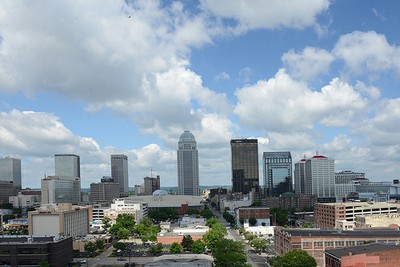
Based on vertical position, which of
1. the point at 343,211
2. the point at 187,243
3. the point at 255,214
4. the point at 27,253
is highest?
the point at 343,211

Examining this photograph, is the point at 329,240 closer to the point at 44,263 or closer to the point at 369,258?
the point at 369,258

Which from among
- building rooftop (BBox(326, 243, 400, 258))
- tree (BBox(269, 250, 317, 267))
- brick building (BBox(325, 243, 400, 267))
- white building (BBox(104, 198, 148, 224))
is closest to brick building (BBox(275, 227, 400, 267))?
building rooftop (BBox(326, 243, 400, 258))


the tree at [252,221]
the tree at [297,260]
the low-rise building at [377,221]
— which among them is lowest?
the tree at [252,221]

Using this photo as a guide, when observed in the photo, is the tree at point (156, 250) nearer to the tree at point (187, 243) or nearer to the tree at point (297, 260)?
the tree at point (187, 243)

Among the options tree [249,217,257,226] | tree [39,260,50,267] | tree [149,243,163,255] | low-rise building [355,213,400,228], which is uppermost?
low-rise building [355,213,400,228]

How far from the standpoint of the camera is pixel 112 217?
136875mm

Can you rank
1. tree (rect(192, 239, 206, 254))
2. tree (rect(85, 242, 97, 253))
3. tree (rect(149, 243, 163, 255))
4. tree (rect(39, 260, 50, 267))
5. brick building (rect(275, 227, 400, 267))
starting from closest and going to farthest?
tree (rect(39, 260, 50, 267)), brick building (rect(275, 227, 400, 267)), tree (rect(192, 239, 206, 254)), tree (rect(149, 243, 163, 255)), tree (rect(85, 242, 97, 253))

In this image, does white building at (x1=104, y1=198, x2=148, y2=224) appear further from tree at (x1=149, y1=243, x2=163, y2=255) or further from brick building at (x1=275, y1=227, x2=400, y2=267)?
brick building at (x1=275, y1=227, x2=400, y2=267)

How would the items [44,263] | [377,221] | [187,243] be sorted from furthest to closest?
[377,221] < [187,243] < [44,263]

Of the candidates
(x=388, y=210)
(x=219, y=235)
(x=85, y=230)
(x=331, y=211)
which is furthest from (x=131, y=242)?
(x=388, y=210)

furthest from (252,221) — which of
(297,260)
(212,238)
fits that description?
(297,260)

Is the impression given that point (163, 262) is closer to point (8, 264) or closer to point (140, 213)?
point (8, 264)

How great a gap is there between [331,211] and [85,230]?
193ft

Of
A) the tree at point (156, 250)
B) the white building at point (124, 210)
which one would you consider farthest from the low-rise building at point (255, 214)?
the tree at point (156, 250)
